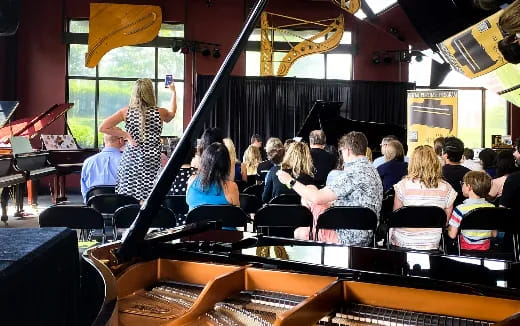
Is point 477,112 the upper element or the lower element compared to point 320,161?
upper

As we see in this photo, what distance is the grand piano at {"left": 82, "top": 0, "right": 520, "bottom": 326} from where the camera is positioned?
1672 mm

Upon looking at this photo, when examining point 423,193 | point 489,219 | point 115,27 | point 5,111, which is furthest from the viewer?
point 115,27

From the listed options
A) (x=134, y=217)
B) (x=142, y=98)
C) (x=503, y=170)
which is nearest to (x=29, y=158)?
(x=142, y=98)

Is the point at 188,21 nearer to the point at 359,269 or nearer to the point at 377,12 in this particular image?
the point at 377,12

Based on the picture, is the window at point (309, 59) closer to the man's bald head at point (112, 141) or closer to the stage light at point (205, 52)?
the stage light at point (205, 52)

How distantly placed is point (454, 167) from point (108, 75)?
9712mm

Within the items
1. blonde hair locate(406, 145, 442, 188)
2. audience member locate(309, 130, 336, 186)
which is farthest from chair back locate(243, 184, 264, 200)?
blonde hair locate(406, 145, 442, 188)

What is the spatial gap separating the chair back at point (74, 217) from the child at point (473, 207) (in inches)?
98.5

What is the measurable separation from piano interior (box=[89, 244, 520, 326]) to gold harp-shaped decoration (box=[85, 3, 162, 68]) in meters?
11.6

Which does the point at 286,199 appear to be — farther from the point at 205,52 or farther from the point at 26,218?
the point at 205,52

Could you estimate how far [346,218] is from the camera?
13.3 feet

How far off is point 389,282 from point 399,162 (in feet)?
13.2

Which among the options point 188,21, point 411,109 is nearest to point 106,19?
point 188,21

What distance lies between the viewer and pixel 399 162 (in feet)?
18.6
